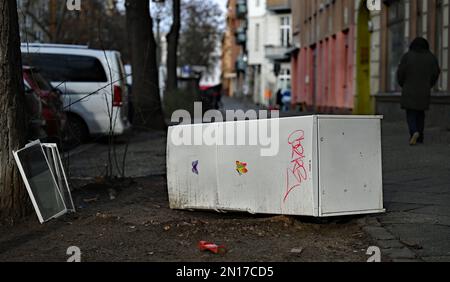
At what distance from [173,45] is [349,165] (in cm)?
2449

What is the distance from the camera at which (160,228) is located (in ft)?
23.2

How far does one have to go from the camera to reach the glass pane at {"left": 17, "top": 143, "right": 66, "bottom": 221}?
741 centimetres

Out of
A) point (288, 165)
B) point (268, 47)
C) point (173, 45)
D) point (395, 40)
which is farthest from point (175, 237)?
point (268, 47)

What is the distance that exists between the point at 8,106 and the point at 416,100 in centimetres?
865

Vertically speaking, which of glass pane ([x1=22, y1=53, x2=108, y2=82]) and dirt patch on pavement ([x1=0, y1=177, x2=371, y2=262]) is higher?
glass pane ([x1=22, y1=53, x2=108, y2=82])

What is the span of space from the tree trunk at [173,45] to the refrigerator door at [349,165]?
22.8 meters

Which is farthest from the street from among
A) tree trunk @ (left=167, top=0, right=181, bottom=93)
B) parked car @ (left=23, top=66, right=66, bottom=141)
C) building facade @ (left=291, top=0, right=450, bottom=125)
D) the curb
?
tree trunk @ (left=167, top=0, right=181, bottom=93)

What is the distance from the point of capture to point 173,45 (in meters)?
30.7

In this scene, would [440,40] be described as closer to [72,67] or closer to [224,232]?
[72,67]

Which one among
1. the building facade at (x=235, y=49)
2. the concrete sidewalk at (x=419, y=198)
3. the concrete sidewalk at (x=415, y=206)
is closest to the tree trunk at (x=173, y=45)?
the concrete sidewalk at (x=419, y=198)

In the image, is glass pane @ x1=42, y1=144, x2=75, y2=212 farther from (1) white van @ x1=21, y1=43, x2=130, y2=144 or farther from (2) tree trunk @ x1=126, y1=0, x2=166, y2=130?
(2) tree trunk @ x1=126, y1=0, x2=166, y2=130

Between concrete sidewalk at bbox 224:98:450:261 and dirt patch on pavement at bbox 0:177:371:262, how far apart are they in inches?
10.3

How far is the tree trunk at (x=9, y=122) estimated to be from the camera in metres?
7.30
